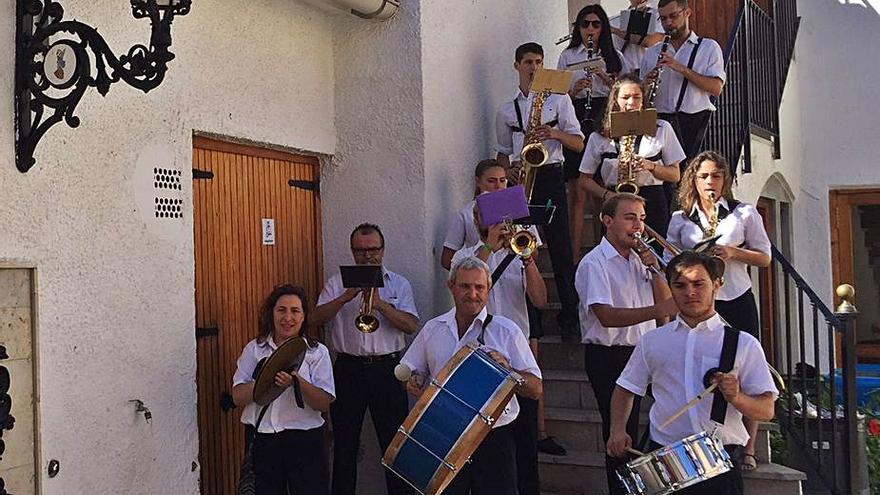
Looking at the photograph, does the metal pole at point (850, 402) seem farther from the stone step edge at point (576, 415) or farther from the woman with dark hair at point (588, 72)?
the woman with dark hair at point (588, 72)

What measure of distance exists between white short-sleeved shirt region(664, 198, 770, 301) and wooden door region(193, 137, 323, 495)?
2.08 m

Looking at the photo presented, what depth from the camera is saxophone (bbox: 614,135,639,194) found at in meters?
5.48

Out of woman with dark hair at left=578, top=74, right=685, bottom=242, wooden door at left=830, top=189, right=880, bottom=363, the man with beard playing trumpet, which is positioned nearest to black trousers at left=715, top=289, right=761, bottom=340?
the man with beard playing trumpet

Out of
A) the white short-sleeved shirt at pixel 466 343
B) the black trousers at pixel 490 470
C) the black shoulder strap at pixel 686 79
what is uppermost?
the black shoulder strap at pixel 686 79

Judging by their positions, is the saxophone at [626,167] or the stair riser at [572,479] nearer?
the stair riser at [572,479]

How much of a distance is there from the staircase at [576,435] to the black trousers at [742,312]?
1.72 feet

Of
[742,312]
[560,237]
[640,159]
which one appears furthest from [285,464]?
[640,159]

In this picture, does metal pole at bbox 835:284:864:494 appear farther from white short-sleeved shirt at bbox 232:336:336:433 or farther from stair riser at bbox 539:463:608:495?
white short-sleeved shirt at bbox 232:336:336:433

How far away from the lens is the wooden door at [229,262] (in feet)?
15.1

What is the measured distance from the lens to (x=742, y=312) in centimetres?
489

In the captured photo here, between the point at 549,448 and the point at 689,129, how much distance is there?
7.70 feet

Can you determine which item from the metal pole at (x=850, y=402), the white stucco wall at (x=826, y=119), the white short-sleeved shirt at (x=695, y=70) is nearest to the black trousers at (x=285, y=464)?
the metal pole at (x=850, y=402)

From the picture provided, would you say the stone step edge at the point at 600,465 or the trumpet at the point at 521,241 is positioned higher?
the trumpet at the point at 521,241

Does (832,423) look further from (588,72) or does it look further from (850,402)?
(588,72)
